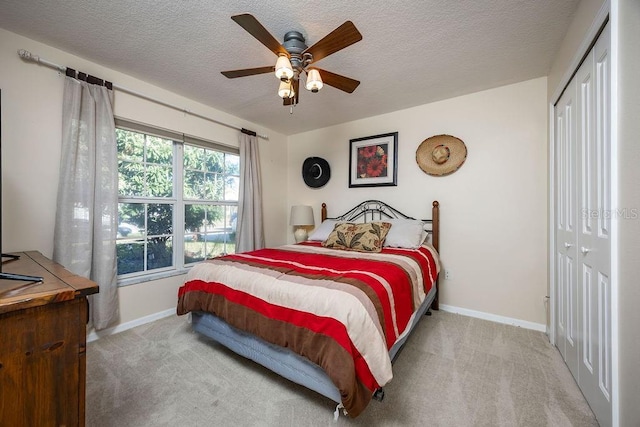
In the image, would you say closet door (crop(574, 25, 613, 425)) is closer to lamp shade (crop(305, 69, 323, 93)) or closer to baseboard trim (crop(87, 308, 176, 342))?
lamp shade (crop(305, 69, 323, 93))

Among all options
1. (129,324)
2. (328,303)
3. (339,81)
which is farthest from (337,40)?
(129,324)

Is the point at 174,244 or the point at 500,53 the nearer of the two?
the point at 500,53

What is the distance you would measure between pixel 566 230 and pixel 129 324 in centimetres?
389

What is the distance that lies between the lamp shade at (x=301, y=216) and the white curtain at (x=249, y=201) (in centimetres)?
49

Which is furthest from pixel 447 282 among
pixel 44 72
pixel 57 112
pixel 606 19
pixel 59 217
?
pixel 44 72

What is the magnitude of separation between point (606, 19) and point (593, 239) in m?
1.12

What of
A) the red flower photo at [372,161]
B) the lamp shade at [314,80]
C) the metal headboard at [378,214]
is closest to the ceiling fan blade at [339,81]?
the lamp shade at [314,80]

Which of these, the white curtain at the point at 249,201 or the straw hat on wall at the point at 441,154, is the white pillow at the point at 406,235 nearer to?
the straw hat on wall at the point at 441,154

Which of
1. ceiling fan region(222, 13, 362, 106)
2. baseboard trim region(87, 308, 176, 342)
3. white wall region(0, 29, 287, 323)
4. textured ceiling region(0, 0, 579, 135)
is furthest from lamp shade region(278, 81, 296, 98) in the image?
baseboard trim region(87, 308, 176, 342)

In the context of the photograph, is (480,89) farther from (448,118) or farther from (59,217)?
(59,217)

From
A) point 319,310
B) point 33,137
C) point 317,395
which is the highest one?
point 33,137

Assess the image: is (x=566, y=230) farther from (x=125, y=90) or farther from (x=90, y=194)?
(x=125, y=90)

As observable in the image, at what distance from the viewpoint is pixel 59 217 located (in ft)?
6.55

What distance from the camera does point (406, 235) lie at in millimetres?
2656
